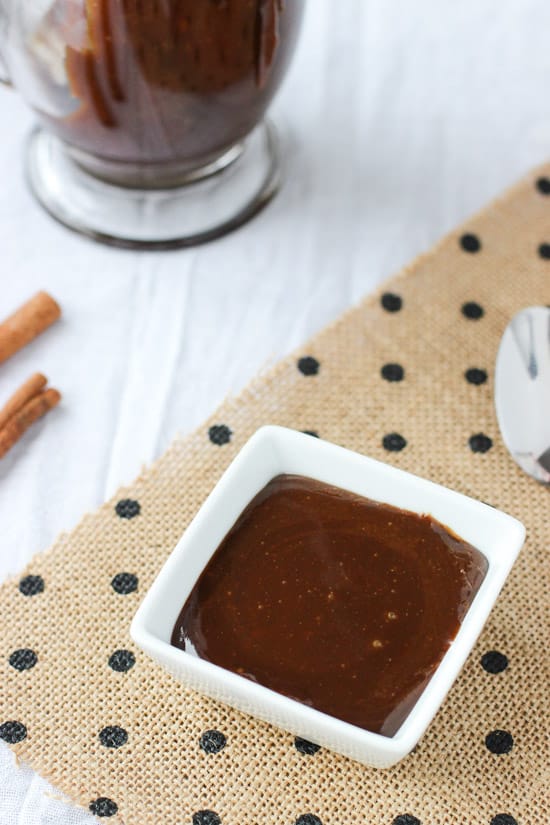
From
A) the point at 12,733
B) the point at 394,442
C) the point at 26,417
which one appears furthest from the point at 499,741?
the point at 26,417

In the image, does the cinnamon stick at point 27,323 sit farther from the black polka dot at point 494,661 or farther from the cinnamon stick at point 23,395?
the black polka dot at point 494,661

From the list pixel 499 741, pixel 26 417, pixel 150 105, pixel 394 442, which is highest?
pixel 150 105

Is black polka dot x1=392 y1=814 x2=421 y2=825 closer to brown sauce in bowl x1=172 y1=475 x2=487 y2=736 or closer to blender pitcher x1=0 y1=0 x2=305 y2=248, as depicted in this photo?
brown sauce in bowl x1=172 y1=475 x2=487 y2=736

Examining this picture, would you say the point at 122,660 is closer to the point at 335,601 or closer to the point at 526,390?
the point at 335,601

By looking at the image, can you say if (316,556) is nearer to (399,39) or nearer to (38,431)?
(38,431)

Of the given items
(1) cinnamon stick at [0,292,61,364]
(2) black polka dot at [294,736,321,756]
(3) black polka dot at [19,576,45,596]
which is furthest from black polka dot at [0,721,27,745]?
(1) cinnamon stick at [0,292,61,364]

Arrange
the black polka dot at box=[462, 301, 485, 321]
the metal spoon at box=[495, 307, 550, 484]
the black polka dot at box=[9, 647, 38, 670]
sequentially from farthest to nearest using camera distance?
the black polka dot at box=[462, 301, 485, 321] → the metal spoon at box=[495, 307, 550, 484] → the black polka dot at box=[9, 647, 38, 670]
